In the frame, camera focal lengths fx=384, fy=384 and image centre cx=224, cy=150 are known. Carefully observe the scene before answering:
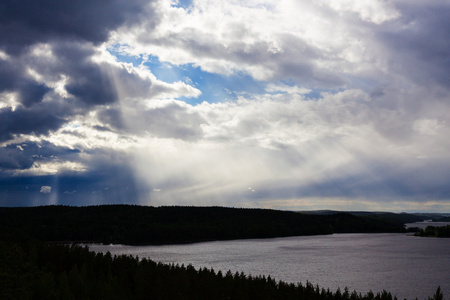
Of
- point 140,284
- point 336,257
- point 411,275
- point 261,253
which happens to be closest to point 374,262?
point 336,257

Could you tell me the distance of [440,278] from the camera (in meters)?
96.2

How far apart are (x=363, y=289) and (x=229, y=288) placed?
40802 millimetres

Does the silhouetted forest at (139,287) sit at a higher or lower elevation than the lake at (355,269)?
higher

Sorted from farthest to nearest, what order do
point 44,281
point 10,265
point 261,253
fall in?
point 261,253 → point 44,281 → point 10,265

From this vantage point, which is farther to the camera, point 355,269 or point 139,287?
point 355,269

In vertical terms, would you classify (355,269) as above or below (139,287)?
below

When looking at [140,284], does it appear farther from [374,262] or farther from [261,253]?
[261,253]

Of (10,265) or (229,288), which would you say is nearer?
(10,265)

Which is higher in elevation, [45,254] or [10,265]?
[10,265]

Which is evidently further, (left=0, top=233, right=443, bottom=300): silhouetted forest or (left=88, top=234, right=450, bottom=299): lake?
(left=88, top=234, right=450, bottom=299): lake

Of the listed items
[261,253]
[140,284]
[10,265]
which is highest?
[10,265]

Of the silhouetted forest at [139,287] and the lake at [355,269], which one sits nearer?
the silhouetted forest at [139,287]

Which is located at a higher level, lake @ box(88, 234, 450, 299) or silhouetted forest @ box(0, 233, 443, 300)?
silhouetted forest @ box(0, 233, 443, 300)

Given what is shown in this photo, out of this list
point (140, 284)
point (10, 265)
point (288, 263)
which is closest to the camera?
point (10, 265)
